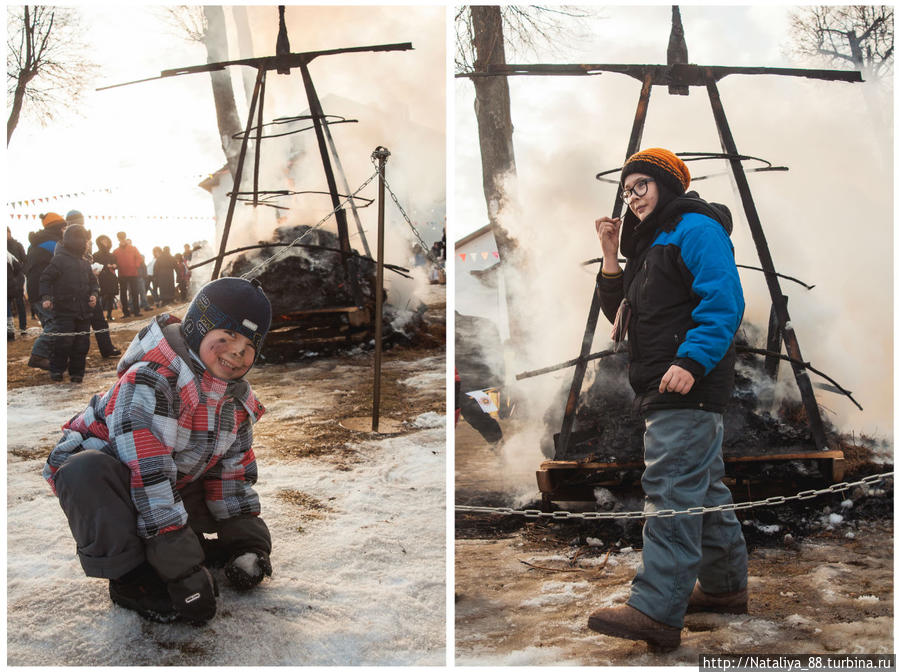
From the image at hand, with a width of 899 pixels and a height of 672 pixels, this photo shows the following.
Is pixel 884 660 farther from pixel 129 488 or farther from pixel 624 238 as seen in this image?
pixel 129 488

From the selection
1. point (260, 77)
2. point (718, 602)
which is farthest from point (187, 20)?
point (718, 602)

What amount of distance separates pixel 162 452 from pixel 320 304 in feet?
11.3

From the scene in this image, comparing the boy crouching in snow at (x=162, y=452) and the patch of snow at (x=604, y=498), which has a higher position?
the boy crouching in snow at (x=162, y=452)

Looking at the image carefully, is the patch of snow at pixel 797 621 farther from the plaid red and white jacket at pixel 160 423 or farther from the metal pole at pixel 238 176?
the metal pole at pixel 238 176

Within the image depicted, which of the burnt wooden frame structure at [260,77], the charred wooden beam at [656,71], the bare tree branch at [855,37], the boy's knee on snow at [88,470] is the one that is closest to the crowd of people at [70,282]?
the burnt wooden frame structure at [260,77]

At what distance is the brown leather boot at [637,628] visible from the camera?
6.32 ft

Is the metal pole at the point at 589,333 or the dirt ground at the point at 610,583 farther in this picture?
the metal pole at the point at 589,333

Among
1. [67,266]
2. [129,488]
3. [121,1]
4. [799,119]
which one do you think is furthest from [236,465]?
[67,266]

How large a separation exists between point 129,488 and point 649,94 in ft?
7.71

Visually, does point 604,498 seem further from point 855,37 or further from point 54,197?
point 54,197

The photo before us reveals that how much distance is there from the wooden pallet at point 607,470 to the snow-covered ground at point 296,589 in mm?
478

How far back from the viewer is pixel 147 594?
74.7 inches

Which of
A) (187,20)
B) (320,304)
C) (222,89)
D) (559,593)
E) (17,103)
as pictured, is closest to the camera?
(559,593)

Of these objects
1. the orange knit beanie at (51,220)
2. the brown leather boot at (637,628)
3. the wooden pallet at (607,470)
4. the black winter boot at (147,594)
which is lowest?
the brown leather boot at (637,628)
